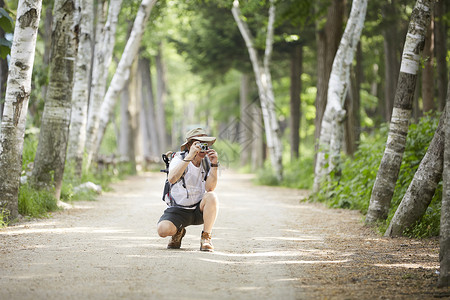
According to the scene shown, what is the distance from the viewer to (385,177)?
992 cm

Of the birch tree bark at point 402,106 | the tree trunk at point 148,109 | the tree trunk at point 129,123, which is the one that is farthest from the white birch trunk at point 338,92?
the tree trunk at point 148,109

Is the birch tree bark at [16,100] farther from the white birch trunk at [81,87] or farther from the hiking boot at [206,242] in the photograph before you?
the white birch trunk at [81,87]

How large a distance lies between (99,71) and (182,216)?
12145 mm

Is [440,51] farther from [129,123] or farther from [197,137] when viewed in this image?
[129,123]

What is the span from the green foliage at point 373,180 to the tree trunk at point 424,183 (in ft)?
0.77

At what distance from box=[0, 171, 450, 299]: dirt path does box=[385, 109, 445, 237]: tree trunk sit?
0.43 metres

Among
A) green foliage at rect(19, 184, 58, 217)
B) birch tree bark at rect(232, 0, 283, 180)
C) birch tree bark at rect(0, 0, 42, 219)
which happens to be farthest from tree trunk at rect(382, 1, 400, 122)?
birch tree bark at rect(0, 0, 42, 219)

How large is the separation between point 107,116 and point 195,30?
951cm

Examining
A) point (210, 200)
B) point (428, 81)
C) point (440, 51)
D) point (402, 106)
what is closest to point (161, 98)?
point (440, 51)

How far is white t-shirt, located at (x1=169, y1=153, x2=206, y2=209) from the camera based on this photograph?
753 centimetres

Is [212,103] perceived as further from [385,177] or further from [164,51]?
[385,177]

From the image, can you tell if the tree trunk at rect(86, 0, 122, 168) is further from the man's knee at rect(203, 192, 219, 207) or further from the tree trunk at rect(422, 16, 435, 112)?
the man's knee at rect(203, 192, 219, 207)

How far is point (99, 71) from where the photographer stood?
1881 cm

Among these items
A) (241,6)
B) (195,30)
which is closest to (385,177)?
(241,6)
